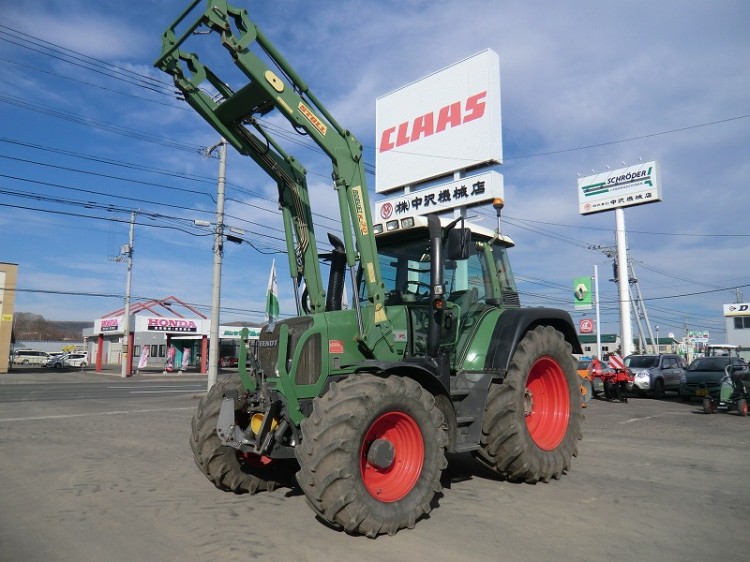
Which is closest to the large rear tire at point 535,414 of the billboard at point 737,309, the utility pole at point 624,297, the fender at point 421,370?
the fender at point 421,370

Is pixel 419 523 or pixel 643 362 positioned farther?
pixel 643 362

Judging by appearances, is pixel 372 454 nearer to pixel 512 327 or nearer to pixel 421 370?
pixel 421 370

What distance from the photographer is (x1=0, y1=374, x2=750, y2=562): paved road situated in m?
3.94

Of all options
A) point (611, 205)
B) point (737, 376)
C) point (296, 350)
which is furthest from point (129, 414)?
point (611, 205)

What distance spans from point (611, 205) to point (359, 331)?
124ft

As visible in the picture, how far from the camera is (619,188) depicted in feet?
125

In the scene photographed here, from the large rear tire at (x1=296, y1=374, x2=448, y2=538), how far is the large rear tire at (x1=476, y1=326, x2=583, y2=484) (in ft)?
3.21

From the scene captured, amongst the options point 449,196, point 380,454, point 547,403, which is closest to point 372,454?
point 380,454

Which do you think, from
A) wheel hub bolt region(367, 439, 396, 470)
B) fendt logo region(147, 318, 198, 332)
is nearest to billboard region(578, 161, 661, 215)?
fendt logo region(147, 318, 198, 332)

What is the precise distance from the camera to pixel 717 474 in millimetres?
6438

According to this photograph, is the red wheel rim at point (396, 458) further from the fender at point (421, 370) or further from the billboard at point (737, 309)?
the billboard at point (737, 309)

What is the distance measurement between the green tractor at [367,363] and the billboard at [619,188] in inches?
1364

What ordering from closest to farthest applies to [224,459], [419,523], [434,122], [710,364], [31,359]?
1. [419,523]
2. [224,459]
3. [710,364]
4. [434,122]
5. [31,359]

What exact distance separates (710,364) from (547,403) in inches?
562
